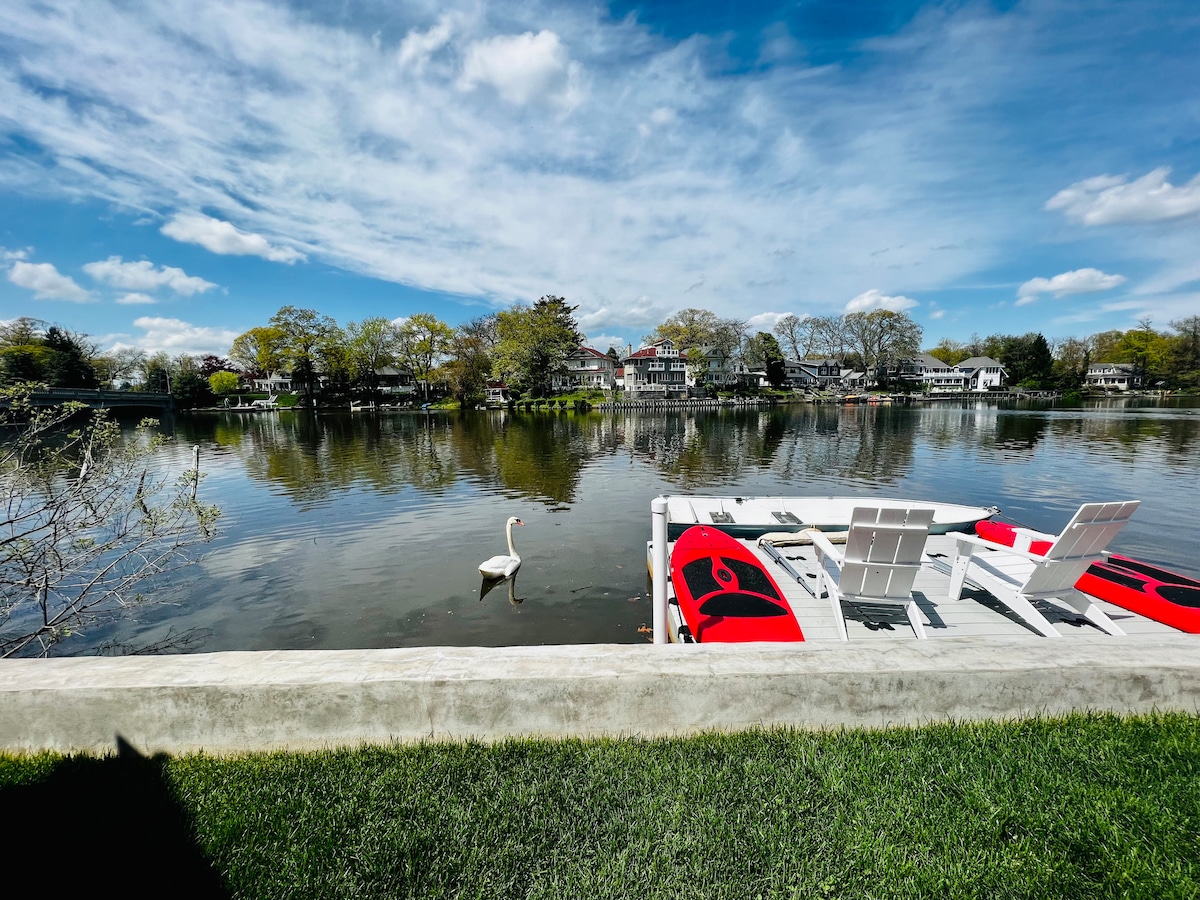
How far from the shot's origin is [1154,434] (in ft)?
109

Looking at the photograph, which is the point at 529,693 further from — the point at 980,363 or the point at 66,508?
the point at 980,363

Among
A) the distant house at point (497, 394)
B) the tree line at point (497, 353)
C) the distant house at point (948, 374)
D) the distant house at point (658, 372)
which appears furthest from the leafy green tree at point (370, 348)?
the distant house at point (948, 374)

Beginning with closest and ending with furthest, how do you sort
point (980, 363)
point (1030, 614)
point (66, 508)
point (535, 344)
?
point (1030, 614)
point (66, 508)
point (535, 344)
point (980, 363)

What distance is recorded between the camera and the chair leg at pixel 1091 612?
5324 mm

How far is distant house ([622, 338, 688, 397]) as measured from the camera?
84.8m

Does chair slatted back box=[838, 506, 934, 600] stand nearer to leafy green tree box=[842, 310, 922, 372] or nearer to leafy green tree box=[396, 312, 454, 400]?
leafy green tree box=[396, 312, 454, 400]

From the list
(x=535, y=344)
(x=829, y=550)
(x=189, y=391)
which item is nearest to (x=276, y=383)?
(x=189, y=391)

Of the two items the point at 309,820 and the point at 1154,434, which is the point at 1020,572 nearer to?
the point at 309,820

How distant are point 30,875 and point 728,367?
94557mm

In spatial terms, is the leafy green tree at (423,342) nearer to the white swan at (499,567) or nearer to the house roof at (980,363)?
the white swan at (499,567)

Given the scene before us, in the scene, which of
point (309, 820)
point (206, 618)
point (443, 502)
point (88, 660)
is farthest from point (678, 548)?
point (443, 502)

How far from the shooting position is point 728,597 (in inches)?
223

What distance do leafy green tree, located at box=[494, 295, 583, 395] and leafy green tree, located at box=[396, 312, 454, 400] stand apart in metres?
10.4

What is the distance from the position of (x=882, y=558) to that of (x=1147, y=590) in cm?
345
